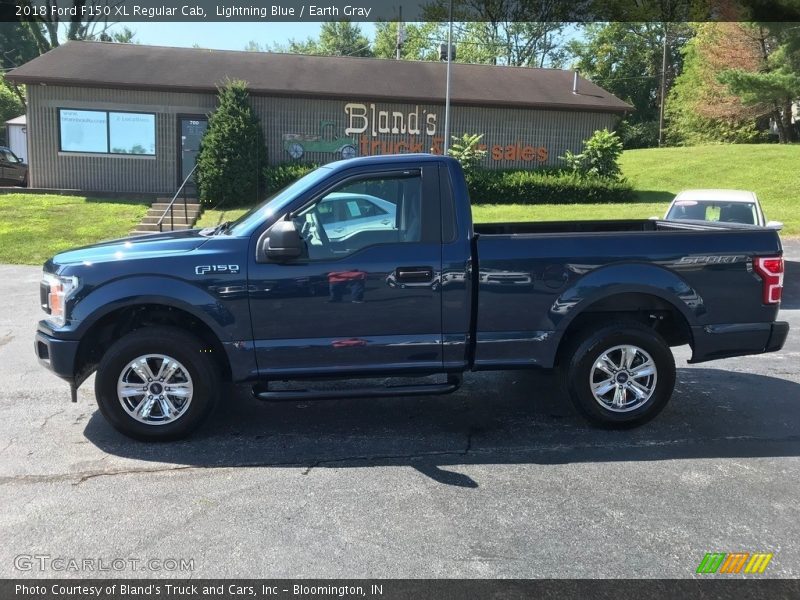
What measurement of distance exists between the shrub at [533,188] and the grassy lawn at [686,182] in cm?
48

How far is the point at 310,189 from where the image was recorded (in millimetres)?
4848

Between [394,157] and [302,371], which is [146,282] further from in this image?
[394,157]

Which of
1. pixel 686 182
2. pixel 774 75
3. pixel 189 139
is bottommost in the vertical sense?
pixel 686 182

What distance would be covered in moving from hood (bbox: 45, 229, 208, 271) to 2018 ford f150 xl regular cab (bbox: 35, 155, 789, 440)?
22mm

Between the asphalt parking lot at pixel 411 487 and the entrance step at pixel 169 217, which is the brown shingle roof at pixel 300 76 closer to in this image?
the entrance step at pixel 169 217

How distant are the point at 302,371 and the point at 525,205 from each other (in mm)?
17258

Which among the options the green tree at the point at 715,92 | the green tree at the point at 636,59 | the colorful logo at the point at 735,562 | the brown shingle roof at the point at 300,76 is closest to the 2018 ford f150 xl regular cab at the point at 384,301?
the colorful logo at the point at 735,562

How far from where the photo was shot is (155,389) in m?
4.80

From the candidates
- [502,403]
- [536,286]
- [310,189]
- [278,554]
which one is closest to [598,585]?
[278,554]

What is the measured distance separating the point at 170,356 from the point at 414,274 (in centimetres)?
180

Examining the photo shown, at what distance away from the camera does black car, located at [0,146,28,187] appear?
21844 millimetres

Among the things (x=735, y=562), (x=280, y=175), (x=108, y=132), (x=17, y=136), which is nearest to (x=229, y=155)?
(x=280, y=175)

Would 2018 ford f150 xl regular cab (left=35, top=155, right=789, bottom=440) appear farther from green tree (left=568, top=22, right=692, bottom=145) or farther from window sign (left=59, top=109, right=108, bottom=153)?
green tree (left=568, top=22, right=692, bottom=145)

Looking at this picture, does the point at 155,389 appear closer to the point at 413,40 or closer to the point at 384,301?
the point at 384,301
